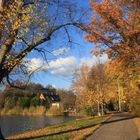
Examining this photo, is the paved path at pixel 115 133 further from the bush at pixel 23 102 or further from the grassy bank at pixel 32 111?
the bush at pixel 23 102

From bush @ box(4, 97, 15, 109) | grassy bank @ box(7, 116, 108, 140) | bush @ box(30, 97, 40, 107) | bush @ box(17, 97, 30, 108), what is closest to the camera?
grassy bank @ box(7, 116, 108, 140)

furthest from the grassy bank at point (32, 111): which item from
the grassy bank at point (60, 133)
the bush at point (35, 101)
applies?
the grassy bank at point (60, 133)

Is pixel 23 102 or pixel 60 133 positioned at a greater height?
pixel 23 102

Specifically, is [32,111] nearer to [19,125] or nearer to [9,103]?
[9,103]

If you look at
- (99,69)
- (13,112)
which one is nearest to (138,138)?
(99,69)

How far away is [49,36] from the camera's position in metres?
18.2

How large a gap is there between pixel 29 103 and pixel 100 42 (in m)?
63.8

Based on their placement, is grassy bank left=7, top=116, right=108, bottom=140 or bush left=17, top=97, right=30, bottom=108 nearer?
grassy bank left=7, top=116, right=108, bottom=140

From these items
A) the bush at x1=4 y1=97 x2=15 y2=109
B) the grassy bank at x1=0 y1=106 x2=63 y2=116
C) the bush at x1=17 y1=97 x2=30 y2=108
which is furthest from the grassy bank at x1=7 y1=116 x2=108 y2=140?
the bush at x1=17 y1=97 x2=30 y2=108

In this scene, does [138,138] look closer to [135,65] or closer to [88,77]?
[135,65]

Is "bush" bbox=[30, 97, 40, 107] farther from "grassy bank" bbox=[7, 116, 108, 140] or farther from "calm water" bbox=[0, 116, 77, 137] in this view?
"grassy bank" bbox=[7, 116, 108, 140]

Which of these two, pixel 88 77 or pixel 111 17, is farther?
pixel 88 77

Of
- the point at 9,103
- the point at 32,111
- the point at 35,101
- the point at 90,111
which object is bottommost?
the point at 90,111

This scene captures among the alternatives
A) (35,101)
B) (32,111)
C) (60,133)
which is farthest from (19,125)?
(35,101)
